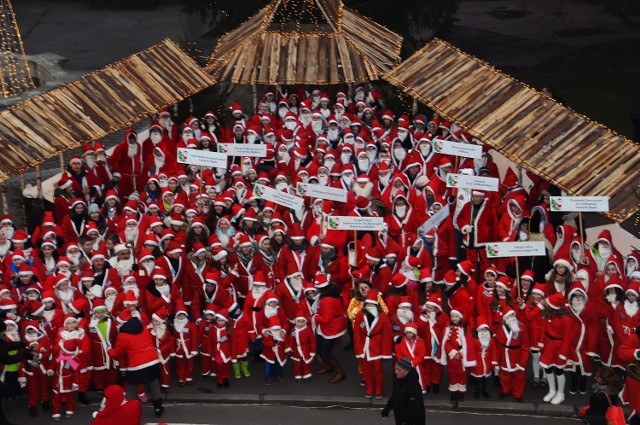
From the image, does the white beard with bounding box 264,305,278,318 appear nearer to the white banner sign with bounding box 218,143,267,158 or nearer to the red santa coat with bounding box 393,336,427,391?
the red santa coat with bounding box 393,336,427,391

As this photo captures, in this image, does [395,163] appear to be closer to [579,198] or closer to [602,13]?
[579,198]

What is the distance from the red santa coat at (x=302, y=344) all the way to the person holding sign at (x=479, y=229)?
129 inches

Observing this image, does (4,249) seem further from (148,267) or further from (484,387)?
(484,387)

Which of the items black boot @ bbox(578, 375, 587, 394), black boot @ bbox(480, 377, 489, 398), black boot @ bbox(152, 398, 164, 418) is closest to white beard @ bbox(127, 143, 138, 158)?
black boot @ bbox(152, 398, 164, 418)

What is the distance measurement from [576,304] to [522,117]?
4329 millimetres

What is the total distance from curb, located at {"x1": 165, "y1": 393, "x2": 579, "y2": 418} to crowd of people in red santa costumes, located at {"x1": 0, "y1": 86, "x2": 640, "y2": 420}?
6.0 inches

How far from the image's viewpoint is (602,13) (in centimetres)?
3291

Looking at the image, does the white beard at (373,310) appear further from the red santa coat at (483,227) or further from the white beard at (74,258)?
the white beard at (74,258)

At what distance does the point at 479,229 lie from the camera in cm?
1628

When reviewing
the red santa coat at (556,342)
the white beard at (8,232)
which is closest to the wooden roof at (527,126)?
the red santa coat at (556,342)

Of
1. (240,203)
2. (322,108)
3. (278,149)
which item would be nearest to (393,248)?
(240,203)

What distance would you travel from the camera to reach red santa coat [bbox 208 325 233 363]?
45.5ft

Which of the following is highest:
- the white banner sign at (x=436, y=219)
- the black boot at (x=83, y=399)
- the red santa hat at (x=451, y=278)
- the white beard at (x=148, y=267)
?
the white banner sign at (x=436, y=219)

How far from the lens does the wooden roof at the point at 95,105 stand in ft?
54.4
